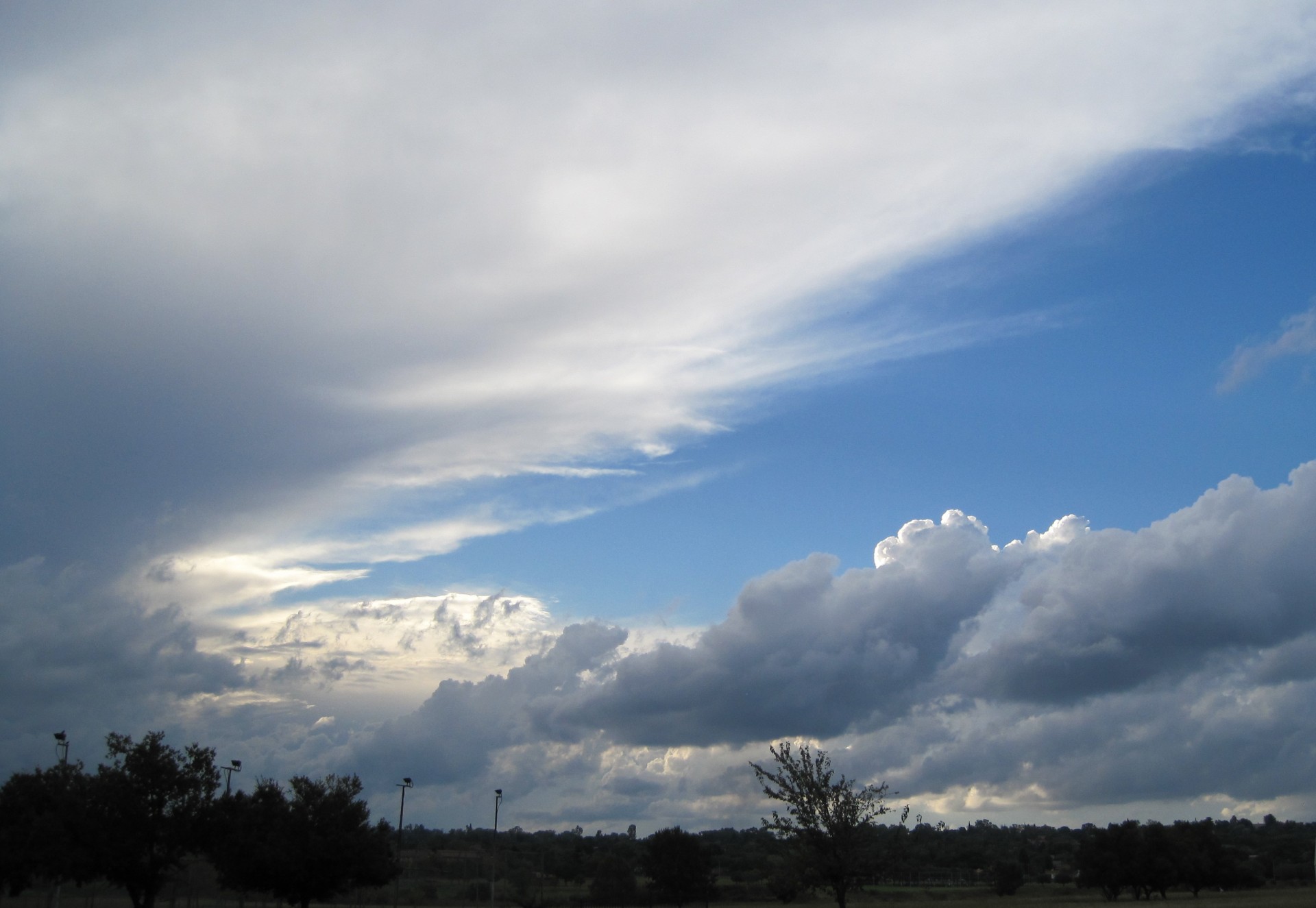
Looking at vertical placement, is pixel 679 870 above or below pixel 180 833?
below

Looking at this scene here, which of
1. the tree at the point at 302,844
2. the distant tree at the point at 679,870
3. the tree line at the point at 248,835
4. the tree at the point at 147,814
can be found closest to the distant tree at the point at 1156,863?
the distant tree at the point at 679,870

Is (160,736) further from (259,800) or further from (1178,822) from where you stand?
(1178,822)

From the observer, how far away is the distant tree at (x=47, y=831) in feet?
137

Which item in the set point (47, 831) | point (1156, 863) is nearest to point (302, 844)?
point (47, 831)

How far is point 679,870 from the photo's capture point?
82625 millimetres

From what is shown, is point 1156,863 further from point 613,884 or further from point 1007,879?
point 613,884

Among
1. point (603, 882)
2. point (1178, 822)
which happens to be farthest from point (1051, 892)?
point (603, 882)

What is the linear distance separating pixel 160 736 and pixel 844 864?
31452 millimetres

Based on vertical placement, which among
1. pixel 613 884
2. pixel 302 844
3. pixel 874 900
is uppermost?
pixel 302 844

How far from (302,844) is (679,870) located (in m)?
45.4

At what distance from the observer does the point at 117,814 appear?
43.6 metres

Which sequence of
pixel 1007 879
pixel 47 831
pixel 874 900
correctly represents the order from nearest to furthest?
pixel 47 831, pixel 874 900, pixel 1007 879

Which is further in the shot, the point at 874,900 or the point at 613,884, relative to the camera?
the point at 874,900

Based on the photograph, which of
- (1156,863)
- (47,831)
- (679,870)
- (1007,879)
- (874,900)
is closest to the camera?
(47,831)
